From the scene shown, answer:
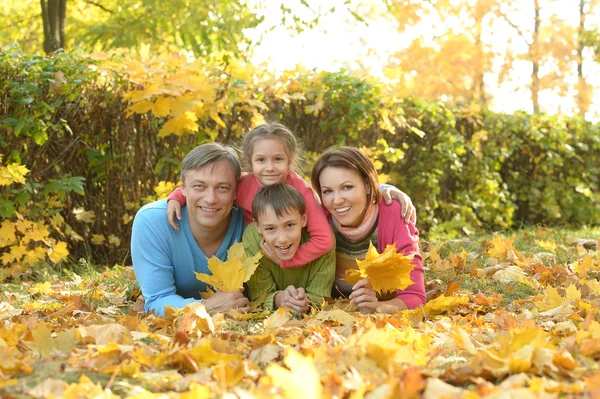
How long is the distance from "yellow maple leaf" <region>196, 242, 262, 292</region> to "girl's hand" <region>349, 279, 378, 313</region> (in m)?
0.49

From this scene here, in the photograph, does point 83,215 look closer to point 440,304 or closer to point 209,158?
point 209,158

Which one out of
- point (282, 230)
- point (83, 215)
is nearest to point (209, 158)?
point (282, 230)

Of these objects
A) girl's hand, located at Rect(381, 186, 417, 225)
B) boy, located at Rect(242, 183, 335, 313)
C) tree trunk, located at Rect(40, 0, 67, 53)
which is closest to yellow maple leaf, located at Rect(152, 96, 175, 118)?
boy, located at Rect(242, 183, 335, 313)

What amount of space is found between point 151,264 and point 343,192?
3.40 feet

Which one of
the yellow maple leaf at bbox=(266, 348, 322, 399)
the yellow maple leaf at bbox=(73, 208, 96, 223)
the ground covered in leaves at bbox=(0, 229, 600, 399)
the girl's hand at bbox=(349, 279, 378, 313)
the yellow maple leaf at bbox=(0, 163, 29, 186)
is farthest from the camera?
the yellow maple leaf at bbox=(73, 208, 96, 223)

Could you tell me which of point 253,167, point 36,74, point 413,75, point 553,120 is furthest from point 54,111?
point 413,75

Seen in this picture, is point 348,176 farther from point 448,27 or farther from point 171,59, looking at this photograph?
point 448,27

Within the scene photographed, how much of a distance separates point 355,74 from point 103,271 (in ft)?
10.3

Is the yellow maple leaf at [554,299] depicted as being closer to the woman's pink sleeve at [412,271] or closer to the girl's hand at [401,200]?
the woman's pink sleeve at [412,271]

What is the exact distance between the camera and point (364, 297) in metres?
3.20

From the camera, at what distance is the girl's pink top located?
337 centimetres

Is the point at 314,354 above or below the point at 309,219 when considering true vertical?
below

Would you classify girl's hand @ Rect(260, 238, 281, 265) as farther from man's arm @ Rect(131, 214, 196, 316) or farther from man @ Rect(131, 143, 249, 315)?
man's arm @ Rect(131, 214, 196, 316)

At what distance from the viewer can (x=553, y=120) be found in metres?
9.12
